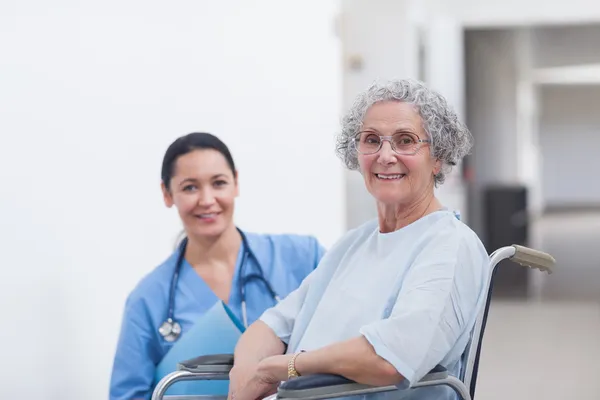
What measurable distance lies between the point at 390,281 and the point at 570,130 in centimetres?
1624

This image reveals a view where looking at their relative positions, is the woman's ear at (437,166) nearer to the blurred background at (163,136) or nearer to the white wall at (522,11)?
the blurred background at (163,136)

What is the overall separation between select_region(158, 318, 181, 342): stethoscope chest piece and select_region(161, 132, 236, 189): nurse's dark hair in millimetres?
337

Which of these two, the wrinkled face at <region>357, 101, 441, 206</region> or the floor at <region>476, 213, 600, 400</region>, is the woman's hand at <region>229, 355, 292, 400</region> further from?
the floor at <region>476, 213, 600, 400</region>

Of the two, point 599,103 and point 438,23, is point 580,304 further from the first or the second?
point 599,103

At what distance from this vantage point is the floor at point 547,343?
3.80 metres

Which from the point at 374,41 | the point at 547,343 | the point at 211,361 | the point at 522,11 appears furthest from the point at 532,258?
the point at 522,11

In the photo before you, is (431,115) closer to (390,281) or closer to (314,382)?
(390,281)

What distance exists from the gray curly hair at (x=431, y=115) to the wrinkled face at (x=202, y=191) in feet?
1.59

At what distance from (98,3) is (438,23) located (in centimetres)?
399

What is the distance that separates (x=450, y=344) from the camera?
150 cm

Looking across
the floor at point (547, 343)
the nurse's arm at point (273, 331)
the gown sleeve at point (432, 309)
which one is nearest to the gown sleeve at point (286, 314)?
the nurse's arm at point (273, 331)

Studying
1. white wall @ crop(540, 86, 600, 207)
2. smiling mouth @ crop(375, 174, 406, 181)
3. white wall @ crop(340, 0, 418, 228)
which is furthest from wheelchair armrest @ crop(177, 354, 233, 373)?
white wall @ crop(540, 86, 600, 207)

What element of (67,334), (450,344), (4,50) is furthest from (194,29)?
(450,344)

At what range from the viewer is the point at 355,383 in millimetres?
1448
